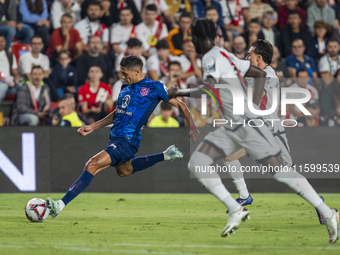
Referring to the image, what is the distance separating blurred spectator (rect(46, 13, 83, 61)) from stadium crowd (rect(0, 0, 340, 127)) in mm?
22

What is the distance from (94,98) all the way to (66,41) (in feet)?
5.83

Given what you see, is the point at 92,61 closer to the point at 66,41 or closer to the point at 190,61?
the point at 66,41

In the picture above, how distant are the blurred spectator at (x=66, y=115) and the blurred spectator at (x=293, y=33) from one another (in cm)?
529

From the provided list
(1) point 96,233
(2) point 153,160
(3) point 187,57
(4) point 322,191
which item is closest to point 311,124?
(4) point 322,191

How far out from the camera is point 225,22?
495 inches

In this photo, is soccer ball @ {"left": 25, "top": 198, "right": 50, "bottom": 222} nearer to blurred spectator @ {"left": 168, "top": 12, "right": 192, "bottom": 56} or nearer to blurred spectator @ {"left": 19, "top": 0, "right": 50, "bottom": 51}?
blurred spectator @ {"left": 19, "top": 0, "right": 50, "bottom": 51}

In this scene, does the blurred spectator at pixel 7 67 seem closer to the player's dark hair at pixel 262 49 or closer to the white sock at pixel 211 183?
the player's dark hair at pixel 262 49

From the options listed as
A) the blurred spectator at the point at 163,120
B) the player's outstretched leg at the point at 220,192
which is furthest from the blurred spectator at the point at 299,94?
the player's outstretched leg at the point at 220,192

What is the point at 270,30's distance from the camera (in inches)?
483

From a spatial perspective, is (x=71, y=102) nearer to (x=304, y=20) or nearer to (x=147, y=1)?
(x=147, y=1)

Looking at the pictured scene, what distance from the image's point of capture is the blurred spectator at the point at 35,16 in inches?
447

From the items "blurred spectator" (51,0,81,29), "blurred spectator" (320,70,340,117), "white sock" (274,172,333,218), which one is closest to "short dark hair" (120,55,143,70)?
"white sock" (274,172,333,218)

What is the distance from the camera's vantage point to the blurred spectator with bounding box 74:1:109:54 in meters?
11.5

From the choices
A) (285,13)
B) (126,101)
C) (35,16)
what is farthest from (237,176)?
(285,13)
